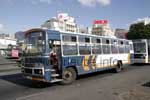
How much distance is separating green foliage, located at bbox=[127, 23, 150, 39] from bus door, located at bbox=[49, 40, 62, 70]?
174ft

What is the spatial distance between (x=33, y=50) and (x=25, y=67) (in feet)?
3.58

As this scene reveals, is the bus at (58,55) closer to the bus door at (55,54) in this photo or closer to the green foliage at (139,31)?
the bus door at (55,54)

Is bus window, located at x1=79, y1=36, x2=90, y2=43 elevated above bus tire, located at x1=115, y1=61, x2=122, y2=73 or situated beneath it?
elevated above

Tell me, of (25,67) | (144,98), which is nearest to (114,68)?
(25,67)

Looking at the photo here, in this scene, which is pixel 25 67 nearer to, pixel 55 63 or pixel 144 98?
pixel 55 63

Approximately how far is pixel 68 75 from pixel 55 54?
1.54 m

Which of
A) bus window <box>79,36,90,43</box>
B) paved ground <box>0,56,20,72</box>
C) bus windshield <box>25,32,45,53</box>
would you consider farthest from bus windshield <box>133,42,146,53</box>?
bus windshield <box>25,32,45,53</box>

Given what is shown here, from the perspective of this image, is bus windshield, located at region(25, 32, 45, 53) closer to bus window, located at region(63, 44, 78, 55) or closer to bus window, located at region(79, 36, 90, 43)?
bus window, located at region(63, 44, 78, 55)

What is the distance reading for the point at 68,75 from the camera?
1311cm

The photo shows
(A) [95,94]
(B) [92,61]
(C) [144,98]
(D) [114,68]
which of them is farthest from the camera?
(D) [114,68]

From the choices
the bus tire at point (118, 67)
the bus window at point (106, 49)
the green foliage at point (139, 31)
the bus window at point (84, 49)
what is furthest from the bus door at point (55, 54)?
the green foliage at point (139, 31)

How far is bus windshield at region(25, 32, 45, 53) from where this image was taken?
39.3 ft

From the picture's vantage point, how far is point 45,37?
1191 cm

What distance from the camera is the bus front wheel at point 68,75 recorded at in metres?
12.9
